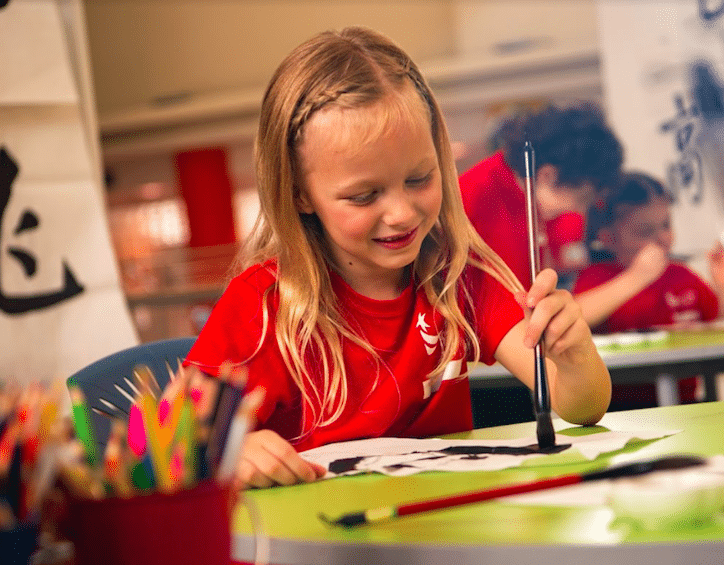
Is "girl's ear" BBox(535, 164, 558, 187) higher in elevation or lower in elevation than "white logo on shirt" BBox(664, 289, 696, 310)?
higher

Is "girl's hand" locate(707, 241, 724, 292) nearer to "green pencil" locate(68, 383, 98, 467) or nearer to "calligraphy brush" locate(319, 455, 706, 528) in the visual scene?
"calligraphy brush" locate(319, 455, 706, 528)

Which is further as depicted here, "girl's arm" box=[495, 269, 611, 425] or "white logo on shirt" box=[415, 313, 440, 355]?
"white logo on shirt" box=[415, 313, 440, 355]

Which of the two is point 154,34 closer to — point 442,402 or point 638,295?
point 638,295

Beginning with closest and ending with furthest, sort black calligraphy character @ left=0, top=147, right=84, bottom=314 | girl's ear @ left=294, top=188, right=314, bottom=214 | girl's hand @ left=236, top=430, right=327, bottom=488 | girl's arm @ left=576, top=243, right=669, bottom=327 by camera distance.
→ 1. girl's hand @ left=236, top=430, right=327, bottom=488
2. girl's ear @ left=294, top=188, right=314, bottom=214
3. girl's arm @ left=576, top=243, right=669, bottom=327
4. black calligraphy character @ left=0, top=147, right=84, bottom=314

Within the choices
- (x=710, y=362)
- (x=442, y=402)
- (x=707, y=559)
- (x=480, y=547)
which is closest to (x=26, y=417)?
(x=480, y=547)

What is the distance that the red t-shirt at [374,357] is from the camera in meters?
1.10

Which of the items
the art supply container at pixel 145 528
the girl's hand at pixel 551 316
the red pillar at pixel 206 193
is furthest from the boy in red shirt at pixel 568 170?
the red pillar at pixel 206 193

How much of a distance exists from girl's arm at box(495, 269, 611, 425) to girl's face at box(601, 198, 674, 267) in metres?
1.56

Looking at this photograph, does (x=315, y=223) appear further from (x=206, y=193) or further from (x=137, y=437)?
(x=206, y=193)

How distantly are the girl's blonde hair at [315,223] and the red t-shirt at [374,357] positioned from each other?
2cm

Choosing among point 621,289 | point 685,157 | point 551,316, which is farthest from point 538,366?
point 685,157

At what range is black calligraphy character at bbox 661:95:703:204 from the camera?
3.79 metres

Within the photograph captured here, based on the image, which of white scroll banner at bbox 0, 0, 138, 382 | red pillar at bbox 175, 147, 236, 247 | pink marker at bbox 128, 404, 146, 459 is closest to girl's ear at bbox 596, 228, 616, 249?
white scroll banner at bbox 0, 0, 138, 382

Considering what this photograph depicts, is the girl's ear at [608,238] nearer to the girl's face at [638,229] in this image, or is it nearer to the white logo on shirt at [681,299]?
the girl's face at [638,229]
